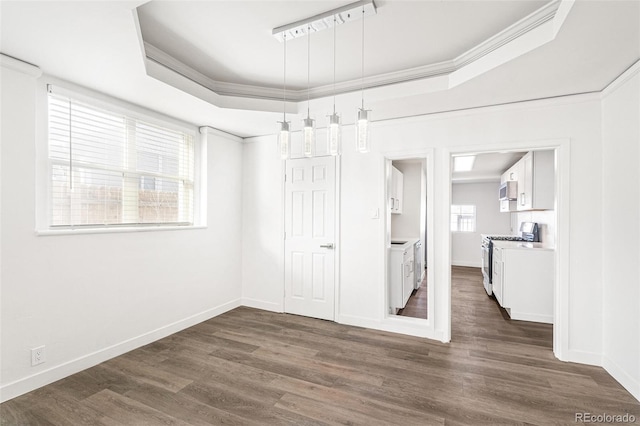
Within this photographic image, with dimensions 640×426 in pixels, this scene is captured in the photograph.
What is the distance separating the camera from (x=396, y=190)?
5.75 metres

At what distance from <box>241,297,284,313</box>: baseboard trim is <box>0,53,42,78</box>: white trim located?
3486mm

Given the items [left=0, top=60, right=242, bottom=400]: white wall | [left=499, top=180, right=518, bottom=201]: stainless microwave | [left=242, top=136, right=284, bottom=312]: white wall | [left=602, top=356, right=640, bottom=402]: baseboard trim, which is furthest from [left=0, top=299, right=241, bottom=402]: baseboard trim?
[left=499, top=180, right=518, bottom=201]: stainless microwave

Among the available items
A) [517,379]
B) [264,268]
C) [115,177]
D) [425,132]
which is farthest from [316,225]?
[517,379]

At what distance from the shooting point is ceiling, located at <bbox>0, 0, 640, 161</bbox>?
6.30 ft

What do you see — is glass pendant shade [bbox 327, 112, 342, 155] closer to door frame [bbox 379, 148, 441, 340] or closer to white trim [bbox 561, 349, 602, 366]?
door frame [bbox 379, 148, 441, 340]

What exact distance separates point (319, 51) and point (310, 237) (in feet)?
7.64

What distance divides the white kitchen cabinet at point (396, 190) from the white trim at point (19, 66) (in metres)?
4.51

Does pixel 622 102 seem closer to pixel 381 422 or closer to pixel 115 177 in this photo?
pixel 381 422

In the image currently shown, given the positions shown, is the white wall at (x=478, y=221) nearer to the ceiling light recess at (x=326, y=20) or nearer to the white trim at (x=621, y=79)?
the white trim at (x=621, y=79)

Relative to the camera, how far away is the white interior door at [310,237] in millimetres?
4102

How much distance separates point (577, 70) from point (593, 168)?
98 cm

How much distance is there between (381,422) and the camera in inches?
82.2

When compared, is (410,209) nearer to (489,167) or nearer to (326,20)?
(489,167)

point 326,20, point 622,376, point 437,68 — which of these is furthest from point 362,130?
point 622,376
